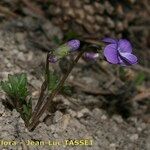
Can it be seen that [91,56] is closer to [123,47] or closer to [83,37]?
[123,47]

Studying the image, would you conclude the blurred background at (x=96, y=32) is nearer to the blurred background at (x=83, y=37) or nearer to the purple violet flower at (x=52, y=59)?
the blurred background at (x=83, y=37)

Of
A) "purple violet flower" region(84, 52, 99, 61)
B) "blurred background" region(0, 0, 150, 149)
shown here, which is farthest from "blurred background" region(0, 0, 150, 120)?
"purple violet flower" region(84, 52, 99, 61)

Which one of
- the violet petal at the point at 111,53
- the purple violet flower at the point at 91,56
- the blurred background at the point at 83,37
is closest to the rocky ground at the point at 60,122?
the blurred background at the point at 83,37

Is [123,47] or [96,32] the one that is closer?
[123,47]

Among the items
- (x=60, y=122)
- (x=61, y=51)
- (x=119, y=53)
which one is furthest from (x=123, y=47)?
(x=60, y=122)

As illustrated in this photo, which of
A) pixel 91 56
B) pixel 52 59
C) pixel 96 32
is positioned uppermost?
pixel 52 59

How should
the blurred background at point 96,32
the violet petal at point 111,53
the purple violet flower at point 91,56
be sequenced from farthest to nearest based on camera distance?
Result: the blurred background at point 96,32 < the purple violet flower at point 91,56 < the violet petal at point 111,53

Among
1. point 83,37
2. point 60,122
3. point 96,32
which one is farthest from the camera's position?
point 96,32

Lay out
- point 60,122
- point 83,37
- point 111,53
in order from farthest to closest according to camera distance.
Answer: point 83,37 < point 60,122 < point 111,53

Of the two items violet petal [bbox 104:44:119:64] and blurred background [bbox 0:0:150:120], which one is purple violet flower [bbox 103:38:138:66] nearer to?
violet petal [bbox 104:44:119:64]
